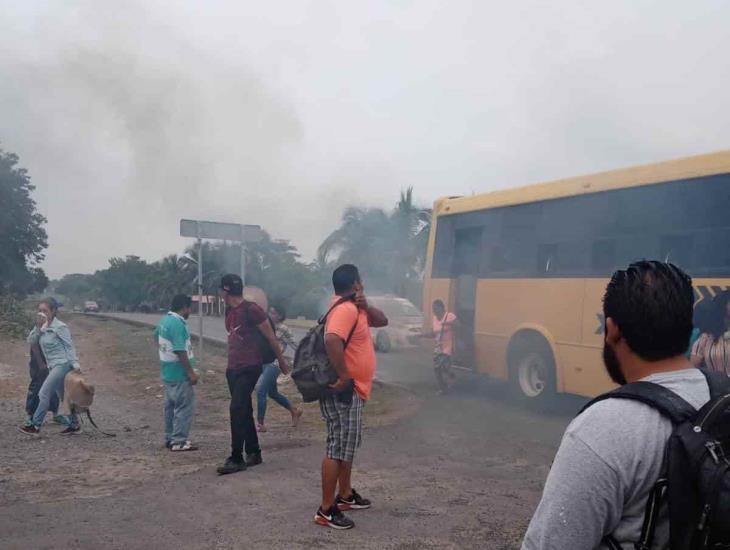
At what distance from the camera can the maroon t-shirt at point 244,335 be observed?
20.1 ft

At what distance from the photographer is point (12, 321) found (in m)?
25.1

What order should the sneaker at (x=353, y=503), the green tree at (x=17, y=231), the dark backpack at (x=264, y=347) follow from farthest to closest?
the green tree at (x=17, y=231), the dark backpack at (x=264, y=347), the sneaker at (x=353, y=503)

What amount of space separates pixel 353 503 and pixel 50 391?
418cm

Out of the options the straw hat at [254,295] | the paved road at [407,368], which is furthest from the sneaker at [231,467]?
the paved road at [407,368]

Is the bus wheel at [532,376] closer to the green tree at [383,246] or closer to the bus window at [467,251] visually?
the bus window at [467,251]

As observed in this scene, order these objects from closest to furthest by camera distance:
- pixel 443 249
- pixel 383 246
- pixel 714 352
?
pixel 714 352 < pixel 443 249 < pixel 383 246

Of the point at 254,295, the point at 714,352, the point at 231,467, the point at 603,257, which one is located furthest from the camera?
the point at 603,257

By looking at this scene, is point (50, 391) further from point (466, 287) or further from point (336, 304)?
point (466, 287)

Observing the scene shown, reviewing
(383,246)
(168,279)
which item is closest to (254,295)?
(383,246)

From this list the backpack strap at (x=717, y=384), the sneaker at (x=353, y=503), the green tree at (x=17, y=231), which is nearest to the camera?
the backpack strap at (x=717, y=384)

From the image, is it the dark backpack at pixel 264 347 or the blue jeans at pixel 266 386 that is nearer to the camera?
the dark backpack at pixel 264 347

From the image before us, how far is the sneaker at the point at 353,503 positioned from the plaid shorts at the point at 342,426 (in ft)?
1.30

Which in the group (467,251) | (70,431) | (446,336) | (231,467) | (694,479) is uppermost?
(467,251)

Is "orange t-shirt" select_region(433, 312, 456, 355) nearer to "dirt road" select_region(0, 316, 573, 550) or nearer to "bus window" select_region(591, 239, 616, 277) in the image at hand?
"dirt road" select_region(0, 316, 573, 550)
